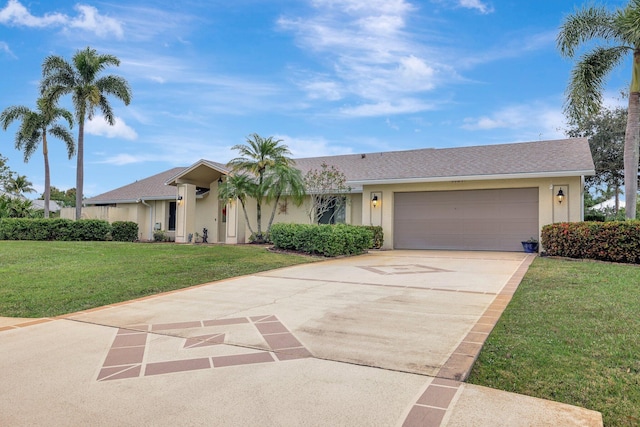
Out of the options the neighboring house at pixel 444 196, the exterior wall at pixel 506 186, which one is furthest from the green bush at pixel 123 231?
the exterior wall at pixel 506 186

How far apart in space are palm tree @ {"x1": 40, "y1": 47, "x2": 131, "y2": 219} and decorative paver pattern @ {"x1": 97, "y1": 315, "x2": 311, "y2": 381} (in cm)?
1841

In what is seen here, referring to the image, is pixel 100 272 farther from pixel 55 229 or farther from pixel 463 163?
pixel 463 163

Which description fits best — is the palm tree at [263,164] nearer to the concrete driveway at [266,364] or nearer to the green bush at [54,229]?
the green bush at [54,229]

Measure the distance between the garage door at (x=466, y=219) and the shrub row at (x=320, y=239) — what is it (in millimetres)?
3130

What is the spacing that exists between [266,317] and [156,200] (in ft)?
57.1

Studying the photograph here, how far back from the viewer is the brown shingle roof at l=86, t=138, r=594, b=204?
13.7 metres

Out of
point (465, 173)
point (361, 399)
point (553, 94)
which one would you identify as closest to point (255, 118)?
point (465, 173)

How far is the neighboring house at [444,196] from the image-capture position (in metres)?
13.8

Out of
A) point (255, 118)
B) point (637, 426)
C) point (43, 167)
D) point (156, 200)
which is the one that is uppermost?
point (255, 118)

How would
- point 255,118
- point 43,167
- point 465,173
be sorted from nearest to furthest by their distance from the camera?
point 465,173 → point 255,118 → point 43,167

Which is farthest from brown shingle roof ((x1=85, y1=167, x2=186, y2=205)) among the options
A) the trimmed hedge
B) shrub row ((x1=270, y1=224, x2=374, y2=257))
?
the trimmed hedge

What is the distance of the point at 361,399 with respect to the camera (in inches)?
111

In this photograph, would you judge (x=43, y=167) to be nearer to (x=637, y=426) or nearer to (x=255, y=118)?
(x=255, y=118)

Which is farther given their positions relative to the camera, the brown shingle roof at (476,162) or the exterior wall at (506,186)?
the brown shingle roof at (476,162)
